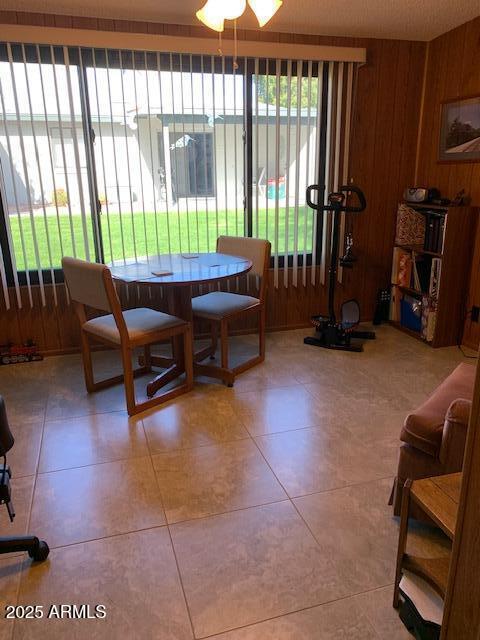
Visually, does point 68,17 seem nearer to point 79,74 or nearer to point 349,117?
point 79,74

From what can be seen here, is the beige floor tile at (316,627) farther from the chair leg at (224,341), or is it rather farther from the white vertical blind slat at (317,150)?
the white vertical blind slat at (317,150)

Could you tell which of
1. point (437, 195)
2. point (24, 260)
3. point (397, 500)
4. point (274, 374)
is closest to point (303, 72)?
point (437, 195)

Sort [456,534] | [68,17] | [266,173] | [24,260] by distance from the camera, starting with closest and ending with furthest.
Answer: [456,534], [68,17], [24,260], [266,173]

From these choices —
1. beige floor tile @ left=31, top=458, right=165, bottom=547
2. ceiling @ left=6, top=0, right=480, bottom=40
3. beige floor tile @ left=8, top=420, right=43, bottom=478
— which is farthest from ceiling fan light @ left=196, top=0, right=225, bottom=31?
beige floor tile @ left=8, top=420, right=43, bottom=478

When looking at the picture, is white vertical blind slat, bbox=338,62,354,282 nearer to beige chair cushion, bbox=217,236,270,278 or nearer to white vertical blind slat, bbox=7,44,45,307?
beige chair cushion, bbox=217,236,270,278

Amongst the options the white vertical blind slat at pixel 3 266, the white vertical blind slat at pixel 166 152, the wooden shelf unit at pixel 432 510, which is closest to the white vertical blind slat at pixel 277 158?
the white vertical blind slat at pixel 166 152

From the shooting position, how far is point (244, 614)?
1419mm

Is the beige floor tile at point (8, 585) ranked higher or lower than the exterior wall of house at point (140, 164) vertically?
lower

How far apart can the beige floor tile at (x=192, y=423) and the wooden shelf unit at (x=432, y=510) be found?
114cm

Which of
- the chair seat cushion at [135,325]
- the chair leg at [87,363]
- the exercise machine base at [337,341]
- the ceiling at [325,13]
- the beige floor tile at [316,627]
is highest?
the ceiling at [325,13]

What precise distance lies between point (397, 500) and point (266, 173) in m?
2.58

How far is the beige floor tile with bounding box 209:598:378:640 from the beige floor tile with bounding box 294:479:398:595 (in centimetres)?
11

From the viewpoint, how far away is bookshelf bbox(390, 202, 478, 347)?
131 inches

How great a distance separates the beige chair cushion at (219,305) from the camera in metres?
2.91
